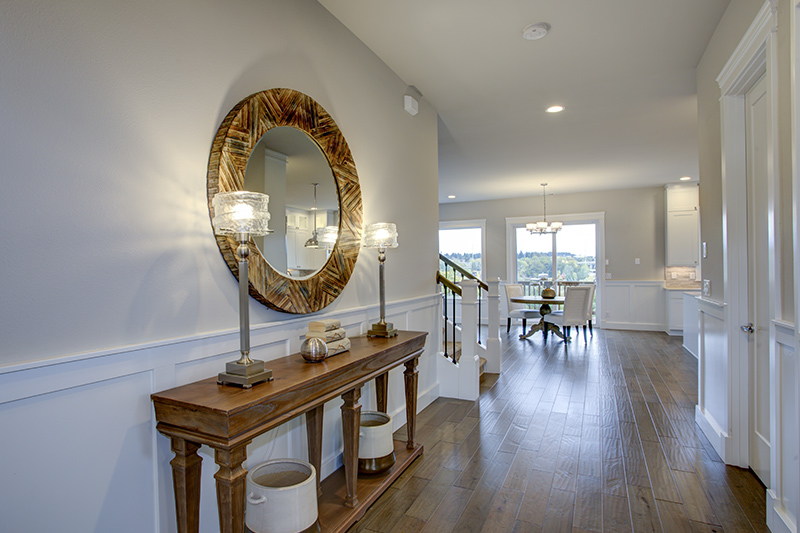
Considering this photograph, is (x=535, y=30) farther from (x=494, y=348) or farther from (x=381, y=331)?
(x=494, y=348)

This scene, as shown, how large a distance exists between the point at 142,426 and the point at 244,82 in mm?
1424

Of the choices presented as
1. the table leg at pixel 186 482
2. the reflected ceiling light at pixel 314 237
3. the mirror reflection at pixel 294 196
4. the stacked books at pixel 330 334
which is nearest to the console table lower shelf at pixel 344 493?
the table leg at pixel 186 482

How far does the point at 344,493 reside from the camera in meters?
2.20

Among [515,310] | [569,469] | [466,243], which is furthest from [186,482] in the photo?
[466,243]

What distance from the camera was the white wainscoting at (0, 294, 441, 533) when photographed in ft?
3.81

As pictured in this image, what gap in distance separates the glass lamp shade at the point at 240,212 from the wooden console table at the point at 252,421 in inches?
21.9

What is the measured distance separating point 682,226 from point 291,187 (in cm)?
783

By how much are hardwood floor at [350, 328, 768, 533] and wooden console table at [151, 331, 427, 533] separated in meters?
0.23

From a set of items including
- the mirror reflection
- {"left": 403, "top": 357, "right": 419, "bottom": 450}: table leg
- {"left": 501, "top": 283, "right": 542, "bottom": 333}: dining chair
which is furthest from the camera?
{"left": 501, "top": 283, "right": 542, "bottom": 333}: dining chair

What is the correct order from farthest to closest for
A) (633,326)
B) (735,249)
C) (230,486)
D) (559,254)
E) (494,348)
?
(559,254)
(633,326)
(494,348)
(735,249)
(230,486)

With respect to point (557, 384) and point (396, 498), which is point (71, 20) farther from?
point (557, 384)

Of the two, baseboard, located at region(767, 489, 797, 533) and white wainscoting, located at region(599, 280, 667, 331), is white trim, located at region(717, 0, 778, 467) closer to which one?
baseboard, located at region(767, 489, 797, 533)

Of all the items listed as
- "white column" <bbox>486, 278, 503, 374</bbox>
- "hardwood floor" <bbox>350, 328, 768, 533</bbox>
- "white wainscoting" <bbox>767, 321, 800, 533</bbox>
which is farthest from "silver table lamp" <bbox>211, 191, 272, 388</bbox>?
"white column" <bbox>486, 278, 503, 374</bbox>

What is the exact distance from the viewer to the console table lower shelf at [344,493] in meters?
1.96
